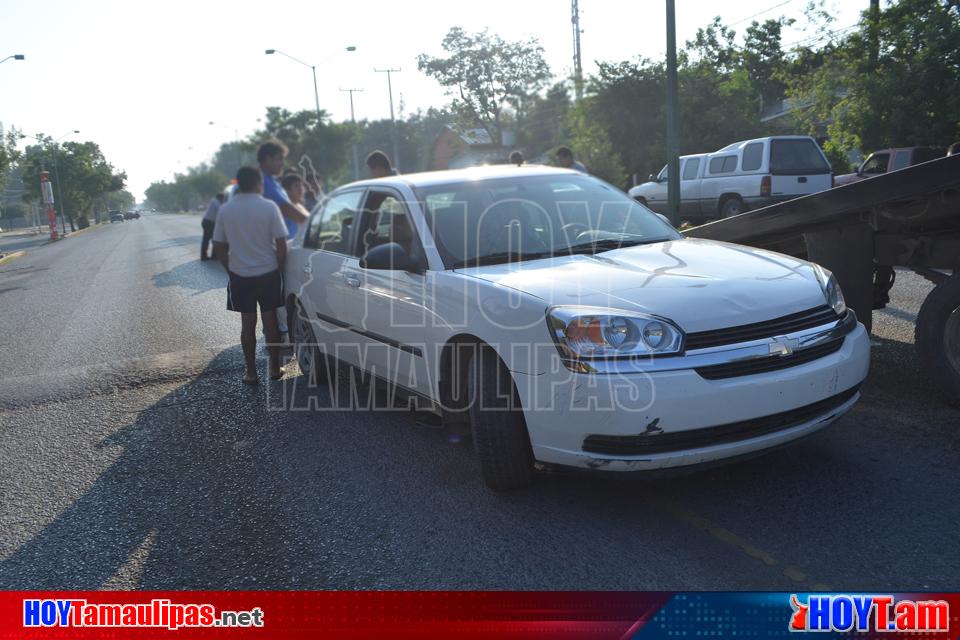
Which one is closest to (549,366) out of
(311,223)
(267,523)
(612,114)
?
(267,523)

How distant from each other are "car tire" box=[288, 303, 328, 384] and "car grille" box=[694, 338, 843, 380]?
3.49 meters

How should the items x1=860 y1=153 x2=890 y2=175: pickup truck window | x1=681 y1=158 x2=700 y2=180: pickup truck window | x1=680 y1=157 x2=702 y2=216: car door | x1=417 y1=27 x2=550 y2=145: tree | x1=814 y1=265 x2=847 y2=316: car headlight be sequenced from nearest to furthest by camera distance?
x1=814 y1=265 x2=847 y2=316: car headlight, x1=860 y1=153 x2=890 y2=175: pickup truck window, x1=680 y1=157 x2=702 y2=216: car door, x1=681 y1=158 x2=700 y2=180: pickup truck window, x1=417 y1=27 x2=550 y2=145: tree

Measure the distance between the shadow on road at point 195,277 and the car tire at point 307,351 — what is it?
716cm

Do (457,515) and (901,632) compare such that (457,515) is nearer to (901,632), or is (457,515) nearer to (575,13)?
(901,632)

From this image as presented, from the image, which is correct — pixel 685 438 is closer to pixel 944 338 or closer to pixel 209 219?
pixel 944 338

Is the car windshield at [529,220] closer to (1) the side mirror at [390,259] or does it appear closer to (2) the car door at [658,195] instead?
(1) the side mirror at [390,259]

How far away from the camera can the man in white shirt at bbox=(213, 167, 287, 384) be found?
21.1 feet

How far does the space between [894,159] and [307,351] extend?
16782mm

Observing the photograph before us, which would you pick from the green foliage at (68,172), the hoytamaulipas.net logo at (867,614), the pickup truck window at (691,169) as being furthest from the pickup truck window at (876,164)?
the green foliage at (68,172)

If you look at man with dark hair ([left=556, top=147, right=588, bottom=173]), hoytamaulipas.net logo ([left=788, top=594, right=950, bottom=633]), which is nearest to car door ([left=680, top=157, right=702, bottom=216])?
man with dark hair ([left=556, top=147, right=588, bottom=173])

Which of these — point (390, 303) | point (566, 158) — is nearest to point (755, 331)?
point (390, 303)

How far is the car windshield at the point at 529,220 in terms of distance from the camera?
4504 mm

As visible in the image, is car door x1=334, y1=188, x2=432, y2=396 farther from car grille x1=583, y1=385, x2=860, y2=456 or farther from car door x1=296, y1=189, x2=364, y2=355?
car grille x1=583, y1=385, x2=860, y2=456

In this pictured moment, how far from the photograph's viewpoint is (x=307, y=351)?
21.0ft
